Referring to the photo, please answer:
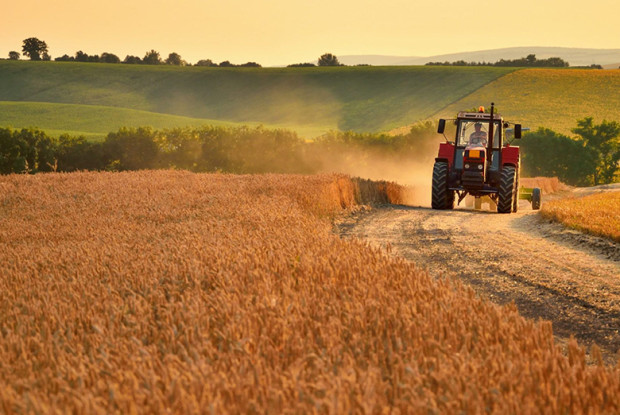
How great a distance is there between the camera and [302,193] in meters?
17.6

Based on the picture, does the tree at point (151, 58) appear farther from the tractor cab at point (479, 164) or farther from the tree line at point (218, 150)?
the tractor cab at point (479, 164)

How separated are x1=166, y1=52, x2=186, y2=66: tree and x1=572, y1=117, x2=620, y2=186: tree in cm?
8030

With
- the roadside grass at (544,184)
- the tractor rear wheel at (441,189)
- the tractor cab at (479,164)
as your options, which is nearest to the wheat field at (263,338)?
the tractor cab at (479,164)

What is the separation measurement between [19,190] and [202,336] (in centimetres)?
1544

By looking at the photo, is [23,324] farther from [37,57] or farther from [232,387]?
[37,57]

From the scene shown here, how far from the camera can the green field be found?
7738cm

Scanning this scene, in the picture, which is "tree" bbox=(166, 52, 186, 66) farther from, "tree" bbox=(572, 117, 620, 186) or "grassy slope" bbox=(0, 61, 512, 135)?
"tree" bbox=(572, 117, 620, 186)

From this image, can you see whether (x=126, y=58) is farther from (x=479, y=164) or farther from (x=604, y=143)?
(x=479, y=164)

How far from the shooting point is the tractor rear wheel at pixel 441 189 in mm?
20641

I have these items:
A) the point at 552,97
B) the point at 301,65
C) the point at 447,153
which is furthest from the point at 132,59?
the point at 447,153

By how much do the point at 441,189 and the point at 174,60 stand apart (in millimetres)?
113552

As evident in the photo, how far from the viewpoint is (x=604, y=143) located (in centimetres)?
6538

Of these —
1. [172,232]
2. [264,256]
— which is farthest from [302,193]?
[264,256]

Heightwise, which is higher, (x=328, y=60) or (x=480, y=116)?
(x=328, y=60)
